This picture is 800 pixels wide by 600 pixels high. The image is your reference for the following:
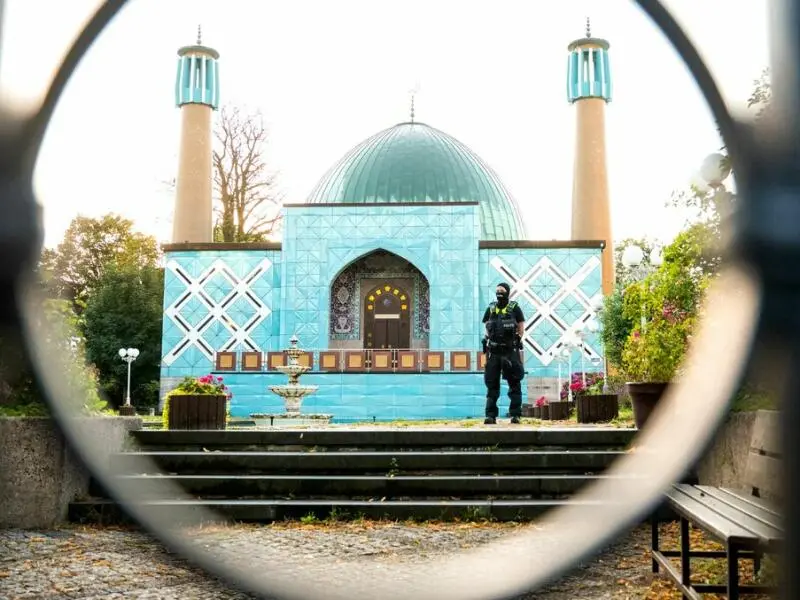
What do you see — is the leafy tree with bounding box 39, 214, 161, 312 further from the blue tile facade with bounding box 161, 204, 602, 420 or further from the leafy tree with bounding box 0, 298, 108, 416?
the leafy tree with bounding box 0, 298, 108, 416

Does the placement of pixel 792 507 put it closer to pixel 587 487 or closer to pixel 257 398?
pixel 587 487

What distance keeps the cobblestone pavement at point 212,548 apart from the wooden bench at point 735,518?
0.39 metres

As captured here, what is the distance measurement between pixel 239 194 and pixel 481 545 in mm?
27913

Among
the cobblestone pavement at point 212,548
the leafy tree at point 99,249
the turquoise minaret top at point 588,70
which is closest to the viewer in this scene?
the cobblestone pavement at point 212,548

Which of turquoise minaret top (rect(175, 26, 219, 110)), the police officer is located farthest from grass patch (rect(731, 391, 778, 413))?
turquoise minaret top (rect(175, 26, 219, 110))

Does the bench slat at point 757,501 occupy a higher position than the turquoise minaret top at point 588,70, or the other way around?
the turquoise minaret top at point 588,70

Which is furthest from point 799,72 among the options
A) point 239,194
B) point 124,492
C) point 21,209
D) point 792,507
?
point 239,194

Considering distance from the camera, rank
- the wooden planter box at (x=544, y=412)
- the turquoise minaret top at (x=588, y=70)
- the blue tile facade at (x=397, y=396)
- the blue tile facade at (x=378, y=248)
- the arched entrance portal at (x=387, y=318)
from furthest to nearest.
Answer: the turquoise minaret top at (x=588, y=70) → the arched entrance portal at (x=387, y=318) → the blue tile facade at (x=378, y=248) → the blue tile facade at (x=397, y=396) → the wooden planter box at (x=544, y=412)

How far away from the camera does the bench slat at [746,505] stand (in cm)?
294

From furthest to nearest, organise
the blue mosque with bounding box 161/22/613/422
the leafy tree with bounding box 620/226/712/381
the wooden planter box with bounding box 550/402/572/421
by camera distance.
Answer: the blue mosque with bounding box 161/22/613/422, the wooden planter box with bounding box 550/402/572/421, the leafy tree with bounding box 620/226/712/381

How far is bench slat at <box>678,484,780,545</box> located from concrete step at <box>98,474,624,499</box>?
7.36 ft

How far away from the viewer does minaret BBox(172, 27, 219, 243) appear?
31.0 metres

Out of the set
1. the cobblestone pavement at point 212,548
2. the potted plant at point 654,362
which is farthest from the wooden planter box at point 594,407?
the cobblestone pavement at point 212,548

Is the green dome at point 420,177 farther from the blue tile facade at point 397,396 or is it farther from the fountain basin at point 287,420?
the fountain basin at point 287,420
